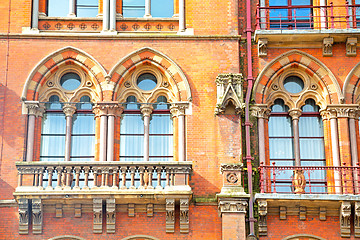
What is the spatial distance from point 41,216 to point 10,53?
5056 millimetres

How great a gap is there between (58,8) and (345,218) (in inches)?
417

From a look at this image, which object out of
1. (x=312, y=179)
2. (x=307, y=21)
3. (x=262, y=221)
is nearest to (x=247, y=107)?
(x=312, y=179)

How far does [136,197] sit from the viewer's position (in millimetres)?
20969

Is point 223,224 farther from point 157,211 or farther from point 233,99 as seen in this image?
point 233,99

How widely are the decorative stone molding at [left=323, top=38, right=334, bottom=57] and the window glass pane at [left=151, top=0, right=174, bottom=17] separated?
4719 millimetres

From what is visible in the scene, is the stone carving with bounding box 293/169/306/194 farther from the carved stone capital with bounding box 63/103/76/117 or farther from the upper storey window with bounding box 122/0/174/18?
the carved stone capital with bounding box 63/103/76/117

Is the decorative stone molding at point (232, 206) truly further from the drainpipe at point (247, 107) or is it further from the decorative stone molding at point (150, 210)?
the decorative stone molding at point (150, 210)

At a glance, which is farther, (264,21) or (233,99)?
(264,21)

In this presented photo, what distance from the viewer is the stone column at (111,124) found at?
22062mm

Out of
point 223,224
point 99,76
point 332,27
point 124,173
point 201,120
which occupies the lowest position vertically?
point 223,224

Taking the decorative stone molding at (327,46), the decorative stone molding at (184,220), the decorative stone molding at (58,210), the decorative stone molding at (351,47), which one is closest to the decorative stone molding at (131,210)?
the decorative stone molding at (184,220)

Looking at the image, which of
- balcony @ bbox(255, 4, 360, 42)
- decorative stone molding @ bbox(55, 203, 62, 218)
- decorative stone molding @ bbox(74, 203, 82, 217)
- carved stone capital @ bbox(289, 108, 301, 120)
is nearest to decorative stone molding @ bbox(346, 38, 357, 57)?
balcony @ bbox(255, 4, 360, 42)

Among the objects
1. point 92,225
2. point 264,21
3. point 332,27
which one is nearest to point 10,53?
point 92,225

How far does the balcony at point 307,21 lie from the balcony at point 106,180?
501 cm
